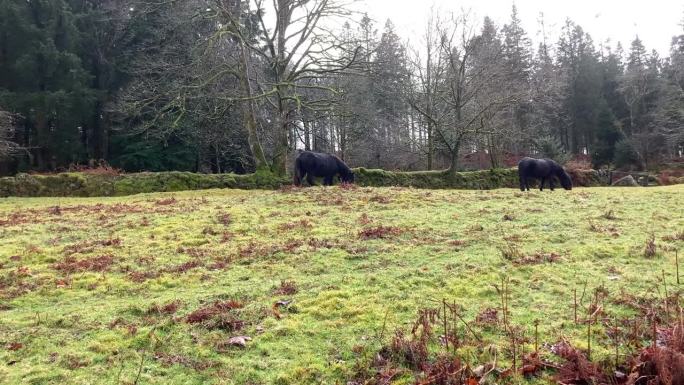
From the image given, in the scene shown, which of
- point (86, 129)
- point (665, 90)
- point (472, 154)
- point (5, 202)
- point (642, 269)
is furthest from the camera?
point (665, 90)

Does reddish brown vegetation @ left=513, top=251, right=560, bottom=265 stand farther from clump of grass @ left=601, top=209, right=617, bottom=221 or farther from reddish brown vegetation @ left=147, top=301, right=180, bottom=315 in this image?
reddish brown vegetation @ left=147, top=301, right=180, bottom=315

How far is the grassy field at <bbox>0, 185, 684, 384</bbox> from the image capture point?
4199 millimetres

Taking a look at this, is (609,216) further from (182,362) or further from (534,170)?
(534,170)

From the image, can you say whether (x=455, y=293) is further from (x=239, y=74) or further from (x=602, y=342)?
(x=239, y=74)

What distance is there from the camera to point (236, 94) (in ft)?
85.1

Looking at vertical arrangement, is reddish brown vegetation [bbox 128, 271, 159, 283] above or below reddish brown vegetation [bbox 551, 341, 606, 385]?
above

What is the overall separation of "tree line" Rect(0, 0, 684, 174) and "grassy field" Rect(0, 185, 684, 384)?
1260 cm

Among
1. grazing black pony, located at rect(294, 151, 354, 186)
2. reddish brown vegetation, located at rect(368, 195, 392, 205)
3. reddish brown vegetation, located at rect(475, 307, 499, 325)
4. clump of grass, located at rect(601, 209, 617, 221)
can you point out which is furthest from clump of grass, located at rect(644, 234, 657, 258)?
grazing black pony, located at rect(294, 151, 354, 186)

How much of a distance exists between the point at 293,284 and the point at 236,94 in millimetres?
21480

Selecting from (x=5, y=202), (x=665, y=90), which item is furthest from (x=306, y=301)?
(x=665, y=90)

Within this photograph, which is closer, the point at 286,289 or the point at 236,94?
the point at 286,289

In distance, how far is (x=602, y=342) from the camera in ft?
13.8

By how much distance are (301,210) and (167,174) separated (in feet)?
40.4

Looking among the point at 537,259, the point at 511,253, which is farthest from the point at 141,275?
the point at 537,259
